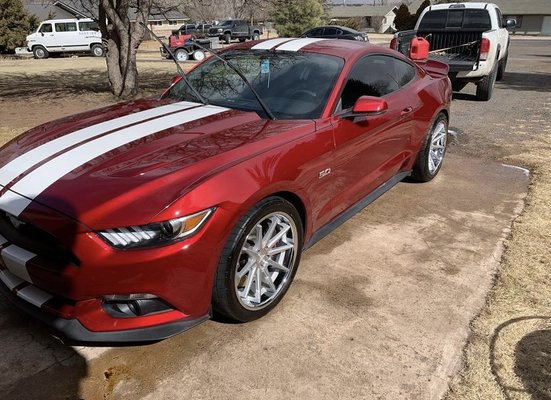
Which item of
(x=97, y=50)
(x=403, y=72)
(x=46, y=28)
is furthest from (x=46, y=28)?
(x=403, y=72)

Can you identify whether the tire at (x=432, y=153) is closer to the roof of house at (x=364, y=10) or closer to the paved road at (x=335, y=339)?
the paved road at (x=335, y=339)

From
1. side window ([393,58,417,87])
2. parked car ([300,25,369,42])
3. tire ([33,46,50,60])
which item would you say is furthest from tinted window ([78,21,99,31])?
side window ([393,58,417,87])

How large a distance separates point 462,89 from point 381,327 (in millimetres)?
10296

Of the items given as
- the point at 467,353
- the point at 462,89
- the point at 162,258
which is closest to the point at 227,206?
the point at 162,258

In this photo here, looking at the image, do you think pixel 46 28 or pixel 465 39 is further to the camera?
pixel 46 28

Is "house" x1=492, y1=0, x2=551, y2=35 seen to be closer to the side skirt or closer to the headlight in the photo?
the side skirt

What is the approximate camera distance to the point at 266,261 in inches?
110

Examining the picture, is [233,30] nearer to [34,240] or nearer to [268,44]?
[268,44]

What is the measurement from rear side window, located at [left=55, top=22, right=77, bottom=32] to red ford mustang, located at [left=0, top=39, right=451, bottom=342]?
2689 cm

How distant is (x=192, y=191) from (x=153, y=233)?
0.28 m

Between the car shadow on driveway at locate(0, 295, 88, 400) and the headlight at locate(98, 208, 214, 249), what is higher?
the headlight at locate(98, 208, 214, 249)

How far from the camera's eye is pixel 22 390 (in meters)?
2.31

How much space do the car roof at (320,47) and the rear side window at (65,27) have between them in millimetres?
26640

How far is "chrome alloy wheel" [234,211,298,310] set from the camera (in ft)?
8.79
